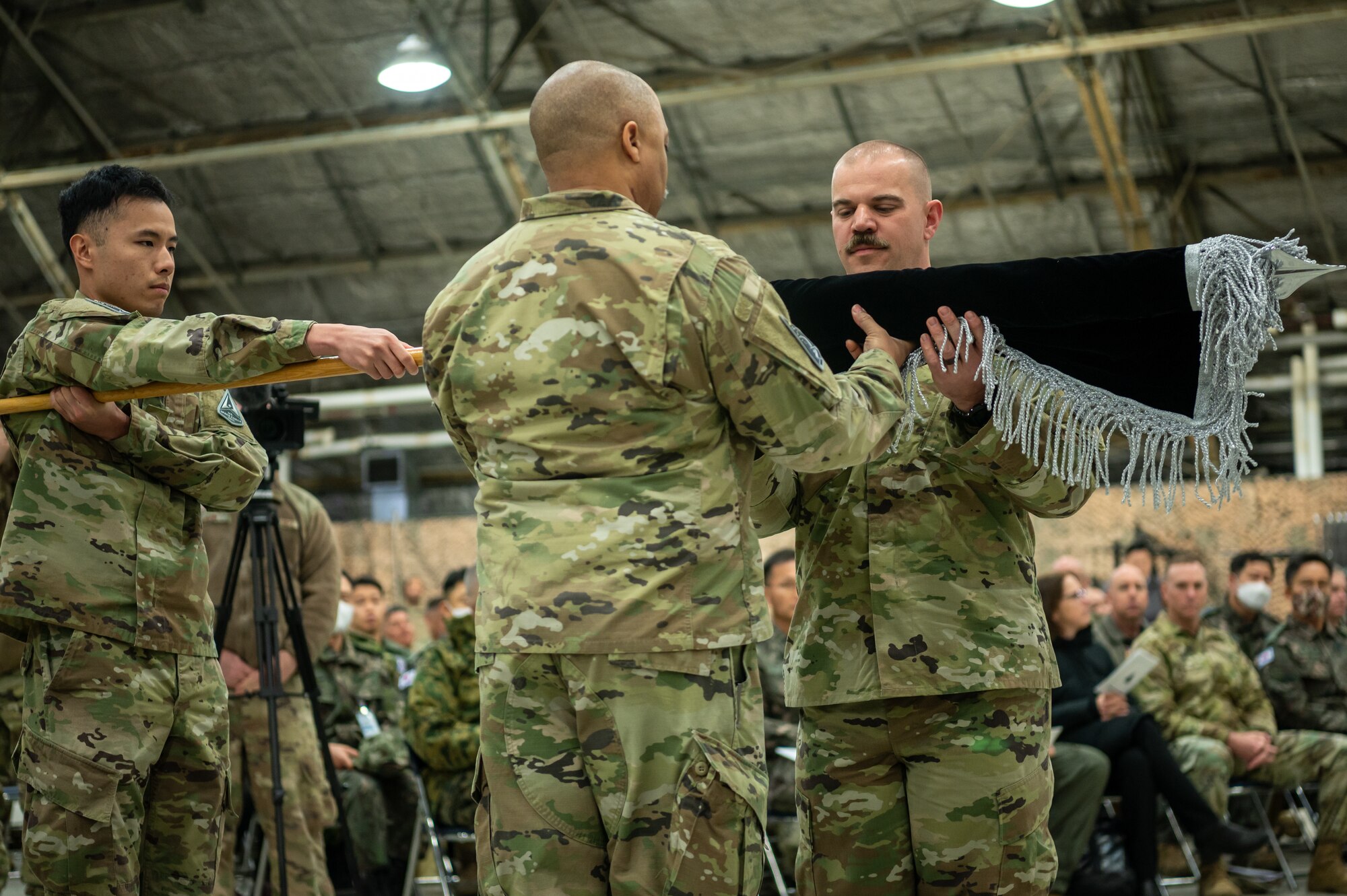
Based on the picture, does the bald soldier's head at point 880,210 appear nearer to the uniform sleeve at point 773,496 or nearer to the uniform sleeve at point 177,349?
the uniform sleeve at point 773,496

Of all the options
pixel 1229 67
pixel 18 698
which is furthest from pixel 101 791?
pixel 1229 67

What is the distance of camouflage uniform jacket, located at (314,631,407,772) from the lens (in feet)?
17.6

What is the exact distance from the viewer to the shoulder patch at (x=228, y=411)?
2.84 meters

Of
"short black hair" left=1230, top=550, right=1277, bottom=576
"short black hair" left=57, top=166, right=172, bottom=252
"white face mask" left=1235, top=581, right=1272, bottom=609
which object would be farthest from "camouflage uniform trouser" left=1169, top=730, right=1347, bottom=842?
"short black hair" left=57, top=166, right=172, bottom=252

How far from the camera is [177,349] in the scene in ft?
7.82

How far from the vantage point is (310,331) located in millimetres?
2365

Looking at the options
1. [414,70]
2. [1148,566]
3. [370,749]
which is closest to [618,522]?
[370,749]

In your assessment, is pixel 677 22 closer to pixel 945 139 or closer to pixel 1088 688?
pixel 945 139

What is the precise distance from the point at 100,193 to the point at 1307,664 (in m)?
5.74

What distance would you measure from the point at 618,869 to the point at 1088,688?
4.03 m

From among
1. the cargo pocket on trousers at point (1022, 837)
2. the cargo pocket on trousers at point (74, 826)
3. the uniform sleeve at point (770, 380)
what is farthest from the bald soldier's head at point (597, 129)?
the cargo pocket on trousers at point (74, 826)

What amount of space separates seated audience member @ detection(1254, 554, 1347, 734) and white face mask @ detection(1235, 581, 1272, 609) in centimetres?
18

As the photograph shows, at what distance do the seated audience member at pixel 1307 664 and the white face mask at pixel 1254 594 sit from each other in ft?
0.58

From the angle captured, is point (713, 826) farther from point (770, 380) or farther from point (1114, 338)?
point (1114, 338)
